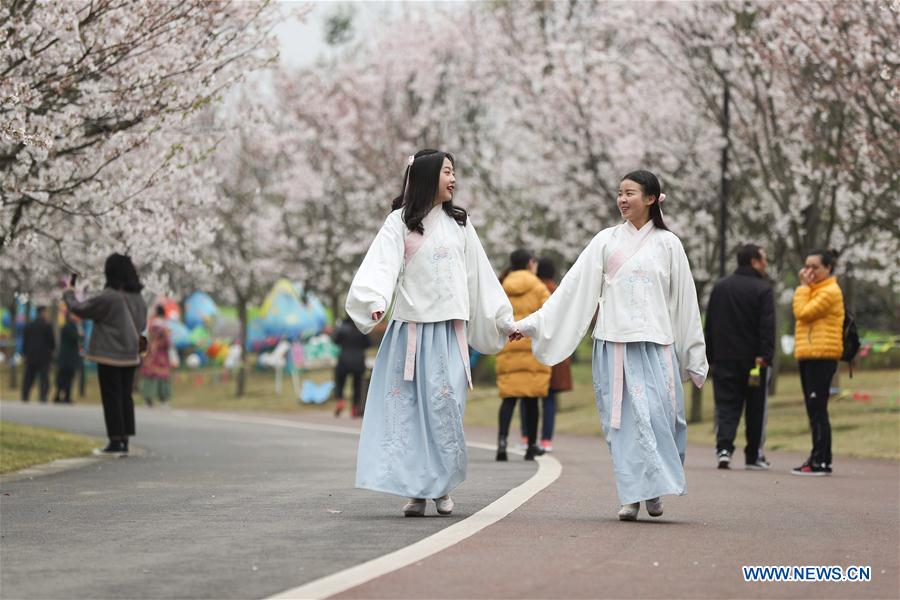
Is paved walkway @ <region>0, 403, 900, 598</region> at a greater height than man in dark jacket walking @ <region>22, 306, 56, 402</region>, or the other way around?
man in dark jacket walking @ <region>22, 306, 56, 402</region>

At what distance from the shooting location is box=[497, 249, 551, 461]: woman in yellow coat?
45.5 ft

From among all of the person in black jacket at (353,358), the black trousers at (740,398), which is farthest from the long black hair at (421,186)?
the person in black jacket at (353,358)

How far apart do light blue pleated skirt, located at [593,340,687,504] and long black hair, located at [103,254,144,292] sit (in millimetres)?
6931

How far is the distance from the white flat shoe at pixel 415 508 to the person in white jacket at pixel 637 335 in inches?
44.3

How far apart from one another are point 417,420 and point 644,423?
1.30 metres

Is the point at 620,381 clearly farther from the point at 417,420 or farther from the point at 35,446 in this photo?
the point at 35,446

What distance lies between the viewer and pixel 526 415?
47.3 ft

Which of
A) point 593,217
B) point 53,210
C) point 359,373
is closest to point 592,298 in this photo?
point 53,210

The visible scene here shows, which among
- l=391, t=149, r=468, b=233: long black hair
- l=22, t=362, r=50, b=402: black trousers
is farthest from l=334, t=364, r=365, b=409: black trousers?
l=391, t=149, r=468, b=233: long black hair

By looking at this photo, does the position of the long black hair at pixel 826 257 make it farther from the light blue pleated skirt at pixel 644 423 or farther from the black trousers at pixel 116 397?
the black trousers at pixel 116 397

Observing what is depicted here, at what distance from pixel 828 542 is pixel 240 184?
1392 inches

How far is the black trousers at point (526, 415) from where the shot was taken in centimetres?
1397

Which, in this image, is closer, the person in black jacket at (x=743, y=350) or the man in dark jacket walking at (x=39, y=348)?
the person in black jacket at (x=743, y=350)

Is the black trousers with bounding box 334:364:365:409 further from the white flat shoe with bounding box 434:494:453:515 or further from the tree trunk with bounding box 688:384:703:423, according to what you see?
the white flat shoe with bounding box 434:494:453:515
